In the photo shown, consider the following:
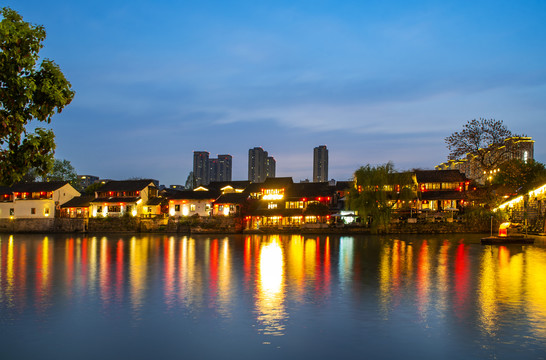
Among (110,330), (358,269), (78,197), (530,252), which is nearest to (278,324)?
(110,330)

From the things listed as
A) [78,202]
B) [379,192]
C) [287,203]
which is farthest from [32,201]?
[379,192]

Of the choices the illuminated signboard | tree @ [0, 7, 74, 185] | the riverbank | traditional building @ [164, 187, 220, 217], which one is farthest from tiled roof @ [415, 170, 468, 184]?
tree @ [0, 7, 74, 185]

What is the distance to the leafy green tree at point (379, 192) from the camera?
53.5 metres

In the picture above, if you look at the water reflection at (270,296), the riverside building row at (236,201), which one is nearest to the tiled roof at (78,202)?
the riverside building row at (236,201)

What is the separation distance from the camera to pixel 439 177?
62.6 metres

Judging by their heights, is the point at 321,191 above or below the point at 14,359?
above

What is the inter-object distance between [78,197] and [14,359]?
71618 mm

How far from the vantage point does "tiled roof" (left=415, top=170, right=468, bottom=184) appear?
6172 cm

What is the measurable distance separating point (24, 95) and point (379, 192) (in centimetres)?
4734

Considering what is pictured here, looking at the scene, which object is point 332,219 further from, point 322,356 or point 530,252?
point 322,356

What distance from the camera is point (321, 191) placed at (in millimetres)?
66750

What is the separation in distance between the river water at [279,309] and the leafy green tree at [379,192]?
22.2m

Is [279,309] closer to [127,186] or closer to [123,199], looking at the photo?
[123,199]

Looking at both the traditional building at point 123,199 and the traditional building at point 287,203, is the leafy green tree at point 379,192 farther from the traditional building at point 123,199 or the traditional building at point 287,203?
the traditional building at point 123,199
